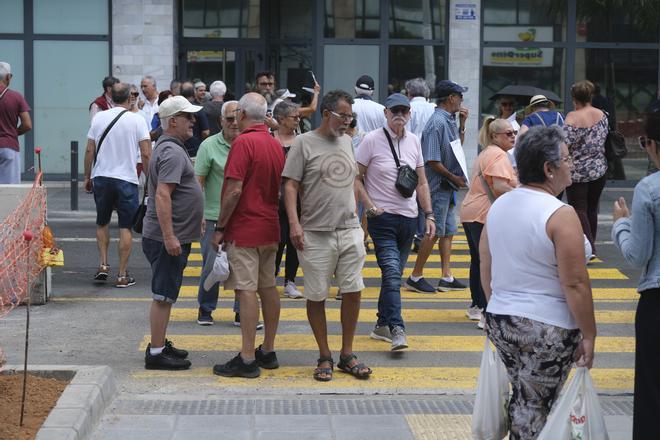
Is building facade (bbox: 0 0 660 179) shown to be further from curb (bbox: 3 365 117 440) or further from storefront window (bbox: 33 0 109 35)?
curb (bbox: 3 365 117 440)

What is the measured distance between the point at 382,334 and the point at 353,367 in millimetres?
1142

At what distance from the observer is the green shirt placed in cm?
941

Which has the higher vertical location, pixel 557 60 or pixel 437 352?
pixel 557 60

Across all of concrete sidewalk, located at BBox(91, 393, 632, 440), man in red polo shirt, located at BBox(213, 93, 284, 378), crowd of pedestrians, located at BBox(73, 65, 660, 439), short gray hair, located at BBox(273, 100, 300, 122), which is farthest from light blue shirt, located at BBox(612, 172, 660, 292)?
short gray hair, located at BBox(273, 100, 300, 122)

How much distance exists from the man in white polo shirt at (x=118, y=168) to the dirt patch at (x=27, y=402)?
409cm

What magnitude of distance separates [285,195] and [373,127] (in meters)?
5.62

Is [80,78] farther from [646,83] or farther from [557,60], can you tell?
[646,83]

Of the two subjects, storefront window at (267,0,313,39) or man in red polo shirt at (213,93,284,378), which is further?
storefront window at (267,0,313,39)

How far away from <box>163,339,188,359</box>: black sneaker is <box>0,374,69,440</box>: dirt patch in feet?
3.55

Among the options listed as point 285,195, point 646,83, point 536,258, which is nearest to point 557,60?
point 646,83

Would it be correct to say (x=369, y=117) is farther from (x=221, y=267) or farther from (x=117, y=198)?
(x=221, y=267)

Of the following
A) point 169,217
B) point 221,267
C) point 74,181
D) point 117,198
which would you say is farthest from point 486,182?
point 74,181

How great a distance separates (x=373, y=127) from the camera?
1334cm

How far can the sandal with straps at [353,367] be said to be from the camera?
7992mm
